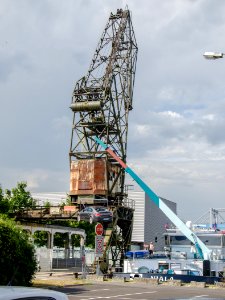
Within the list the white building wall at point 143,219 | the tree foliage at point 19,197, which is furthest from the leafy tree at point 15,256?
the white building wall at point 143,219

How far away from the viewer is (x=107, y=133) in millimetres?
49844

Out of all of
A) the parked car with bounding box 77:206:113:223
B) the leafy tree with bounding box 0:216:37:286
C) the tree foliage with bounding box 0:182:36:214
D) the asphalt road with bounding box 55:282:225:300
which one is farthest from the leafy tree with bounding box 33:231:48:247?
the leafy tree with bounding box 0:216:37:286

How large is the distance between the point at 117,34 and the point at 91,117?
37.8 ft

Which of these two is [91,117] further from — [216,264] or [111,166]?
[216,264]

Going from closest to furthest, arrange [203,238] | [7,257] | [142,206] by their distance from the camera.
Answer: [7,257], [203,238], [142,206]

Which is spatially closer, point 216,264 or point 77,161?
point 216,264

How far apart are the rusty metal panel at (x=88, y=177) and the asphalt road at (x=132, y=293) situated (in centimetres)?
2038

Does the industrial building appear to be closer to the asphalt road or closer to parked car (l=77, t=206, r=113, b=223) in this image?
parked car (l=77, t=206, r=113, b=223)

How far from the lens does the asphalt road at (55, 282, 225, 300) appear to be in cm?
1992

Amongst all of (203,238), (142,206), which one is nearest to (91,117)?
(203,238)

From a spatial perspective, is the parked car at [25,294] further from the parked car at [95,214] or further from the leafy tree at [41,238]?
the leafy tree at [41,238]

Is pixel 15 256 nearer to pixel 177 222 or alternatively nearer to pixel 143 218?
pixel 177 222

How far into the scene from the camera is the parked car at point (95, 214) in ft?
144

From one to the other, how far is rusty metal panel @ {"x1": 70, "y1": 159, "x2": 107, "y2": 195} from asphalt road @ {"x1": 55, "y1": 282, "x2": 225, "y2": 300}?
20.4 metres
